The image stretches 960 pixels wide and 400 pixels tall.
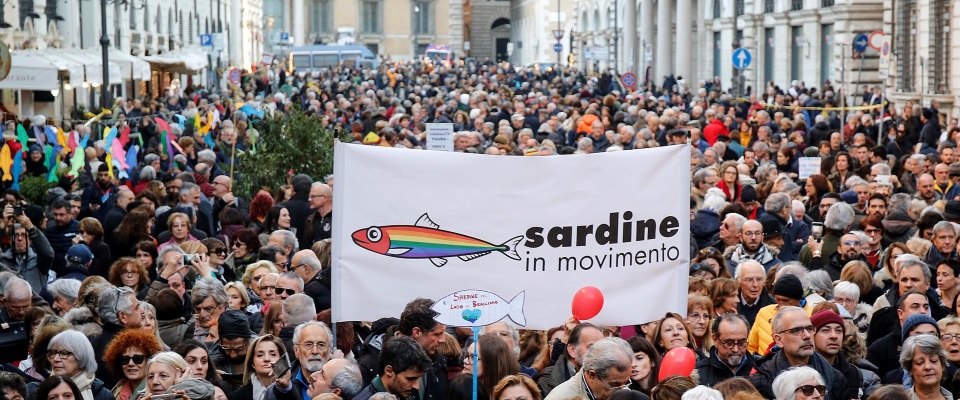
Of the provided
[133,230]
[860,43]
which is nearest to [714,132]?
[860,43]

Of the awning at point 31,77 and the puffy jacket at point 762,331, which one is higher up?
the awning at point 31,77

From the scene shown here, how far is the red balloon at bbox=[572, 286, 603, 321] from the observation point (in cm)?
845

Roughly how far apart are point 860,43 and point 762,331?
85.6 ft

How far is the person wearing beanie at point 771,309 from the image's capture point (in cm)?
935

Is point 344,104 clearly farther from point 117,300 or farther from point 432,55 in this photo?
point 432,55

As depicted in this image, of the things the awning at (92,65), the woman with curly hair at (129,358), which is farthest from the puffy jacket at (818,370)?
the awning at (92,65)

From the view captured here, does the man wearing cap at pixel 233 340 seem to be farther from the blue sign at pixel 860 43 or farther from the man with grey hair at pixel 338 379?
the blue sign at pixel 860 43

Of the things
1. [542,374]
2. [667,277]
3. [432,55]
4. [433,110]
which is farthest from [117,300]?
[432,55]

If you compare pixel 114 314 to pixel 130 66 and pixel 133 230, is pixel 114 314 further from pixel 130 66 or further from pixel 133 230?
pixel 130 66

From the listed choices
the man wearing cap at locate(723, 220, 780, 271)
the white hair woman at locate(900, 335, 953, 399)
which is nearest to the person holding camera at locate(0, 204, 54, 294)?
the man wearing cap at locate(723, 220, 780, 271)

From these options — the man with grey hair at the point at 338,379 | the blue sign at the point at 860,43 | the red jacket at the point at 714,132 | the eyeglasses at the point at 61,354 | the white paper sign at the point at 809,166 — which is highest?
the blue sign at the point at 860,43

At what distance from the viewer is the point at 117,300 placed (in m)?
9.11

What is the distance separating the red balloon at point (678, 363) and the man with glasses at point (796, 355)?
45 centimetres

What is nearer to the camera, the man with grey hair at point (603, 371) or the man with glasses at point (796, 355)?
the man with grey hair at point (603, 371)
